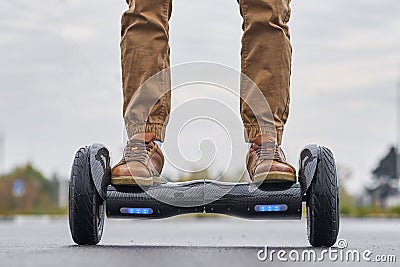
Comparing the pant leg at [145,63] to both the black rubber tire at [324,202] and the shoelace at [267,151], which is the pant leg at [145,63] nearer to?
the shoelace at [267,151]

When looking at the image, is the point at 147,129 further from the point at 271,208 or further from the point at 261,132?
the point at 271,208

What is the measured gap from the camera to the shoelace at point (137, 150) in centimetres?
349

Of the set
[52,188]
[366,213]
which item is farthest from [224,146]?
[52,188]

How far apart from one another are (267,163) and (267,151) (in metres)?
0.10

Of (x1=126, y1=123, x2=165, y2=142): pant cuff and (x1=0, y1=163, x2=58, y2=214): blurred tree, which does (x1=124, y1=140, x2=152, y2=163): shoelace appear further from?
(x1=0, y1=163, x2=58, y2=214): blurred tree

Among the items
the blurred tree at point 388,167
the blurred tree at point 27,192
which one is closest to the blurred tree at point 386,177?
the blurred tree at point 388,167

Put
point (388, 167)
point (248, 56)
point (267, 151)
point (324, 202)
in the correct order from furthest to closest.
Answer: point (388, 167) < point (248, 56) < point (267, 151) < point (324, 202)

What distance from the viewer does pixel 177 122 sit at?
3.61 m

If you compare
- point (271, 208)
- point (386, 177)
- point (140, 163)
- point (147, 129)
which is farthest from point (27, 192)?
point (271, 208)

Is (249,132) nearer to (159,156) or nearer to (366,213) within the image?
(159,156)

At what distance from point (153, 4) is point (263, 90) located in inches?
21.4

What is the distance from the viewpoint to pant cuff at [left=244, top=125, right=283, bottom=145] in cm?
358

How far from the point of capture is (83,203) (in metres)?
3.39

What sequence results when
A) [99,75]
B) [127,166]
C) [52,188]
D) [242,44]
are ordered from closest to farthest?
[127,166], [242,44], [99,75], [52,188]
